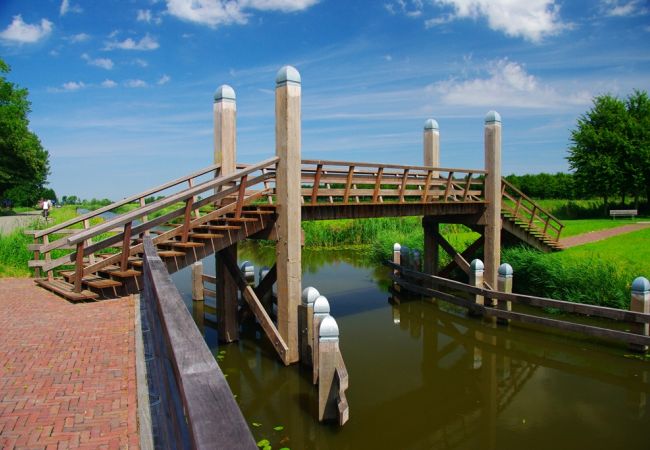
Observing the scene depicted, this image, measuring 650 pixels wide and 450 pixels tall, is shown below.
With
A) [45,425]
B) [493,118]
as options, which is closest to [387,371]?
[45,425]

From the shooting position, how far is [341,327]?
12023mm

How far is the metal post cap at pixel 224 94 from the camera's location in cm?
973

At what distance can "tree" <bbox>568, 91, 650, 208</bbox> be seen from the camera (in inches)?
1232

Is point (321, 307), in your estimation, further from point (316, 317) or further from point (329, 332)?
point (329, 332)

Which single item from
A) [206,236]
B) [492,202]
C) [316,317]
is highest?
[492,202]

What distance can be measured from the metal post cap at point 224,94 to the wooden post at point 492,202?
7.49 m

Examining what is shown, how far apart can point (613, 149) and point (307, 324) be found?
32.5 metres

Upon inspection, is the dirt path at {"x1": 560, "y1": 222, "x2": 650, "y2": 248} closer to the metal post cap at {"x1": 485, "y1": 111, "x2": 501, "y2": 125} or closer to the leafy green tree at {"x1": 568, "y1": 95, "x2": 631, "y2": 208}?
the metal post cap at {"x1": 485, "y1": 111, "x2": 501, "y2": 125}

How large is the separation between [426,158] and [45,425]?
500 inches

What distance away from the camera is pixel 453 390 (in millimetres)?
8422

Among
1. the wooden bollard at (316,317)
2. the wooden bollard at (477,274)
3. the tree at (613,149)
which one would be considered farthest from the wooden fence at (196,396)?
the tree at (613,149)

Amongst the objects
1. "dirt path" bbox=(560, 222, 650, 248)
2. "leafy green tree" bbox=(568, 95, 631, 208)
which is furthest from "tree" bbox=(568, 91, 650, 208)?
"dirt path" bbox=(560, 222, 650, 248)

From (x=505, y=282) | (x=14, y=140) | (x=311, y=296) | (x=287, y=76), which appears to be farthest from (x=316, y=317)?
(x=14, y=140)

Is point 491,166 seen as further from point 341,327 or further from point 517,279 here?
point 341,327
